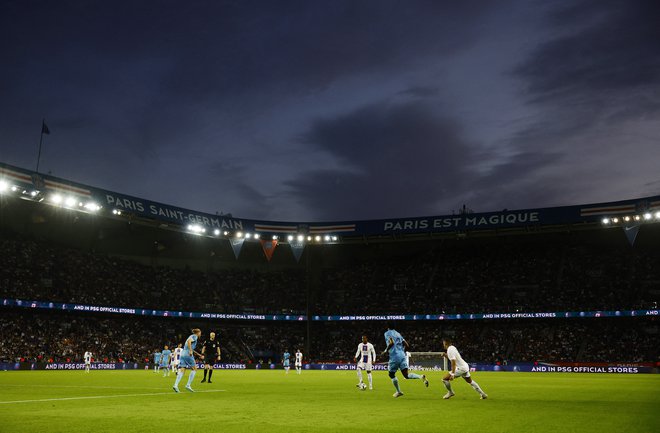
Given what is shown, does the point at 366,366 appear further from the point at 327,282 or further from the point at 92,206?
the point at 327,282

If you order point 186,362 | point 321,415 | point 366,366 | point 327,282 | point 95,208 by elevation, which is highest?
point 95,208

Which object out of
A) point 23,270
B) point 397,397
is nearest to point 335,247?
point 23,270

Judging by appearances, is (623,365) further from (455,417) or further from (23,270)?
(23,270)

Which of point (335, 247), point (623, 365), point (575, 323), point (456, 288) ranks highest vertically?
point (335, 247)

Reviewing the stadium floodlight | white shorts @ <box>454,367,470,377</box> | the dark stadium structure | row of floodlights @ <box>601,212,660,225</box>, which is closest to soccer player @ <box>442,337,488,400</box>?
white shorts @ <box>454,367,470,377</box>

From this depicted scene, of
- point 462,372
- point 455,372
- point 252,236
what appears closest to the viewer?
point 462,372

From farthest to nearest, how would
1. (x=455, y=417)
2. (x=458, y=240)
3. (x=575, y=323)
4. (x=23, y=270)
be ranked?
(x=458, y=240), (x=575, y=323), (x=23, y=270), (x=455, y=417)

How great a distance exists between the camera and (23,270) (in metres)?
56.8

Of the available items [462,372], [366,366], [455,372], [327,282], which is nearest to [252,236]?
[327,282]

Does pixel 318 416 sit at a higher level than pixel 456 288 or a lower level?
lower

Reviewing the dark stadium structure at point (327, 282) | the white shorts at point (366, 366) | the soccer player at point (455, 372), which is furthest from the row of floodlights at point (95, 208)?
the soccer player at point (455, 372)

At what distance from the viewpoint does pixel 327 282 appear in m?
76.8

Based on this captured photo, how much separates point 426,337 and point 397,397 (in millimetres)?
49793

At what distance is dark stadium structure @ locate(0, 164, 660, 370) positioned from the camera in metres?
56.4
